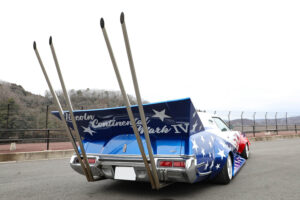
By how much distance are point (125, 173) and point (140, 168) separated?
263mm

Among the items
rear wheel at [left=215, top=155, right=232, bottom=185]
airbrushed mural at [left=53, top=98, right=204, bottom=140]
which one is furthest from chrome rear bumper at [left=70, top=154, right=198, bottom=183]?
rear wheel at [left=215, top=155, right=232, bottom=185]

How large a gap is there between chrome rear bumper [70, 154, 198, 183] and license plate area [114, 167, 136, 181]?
4 cm

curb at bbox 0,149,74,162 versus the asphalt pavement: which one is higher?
the asphalt pavement

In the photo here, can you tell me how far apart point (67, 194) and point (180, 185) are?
194 cm

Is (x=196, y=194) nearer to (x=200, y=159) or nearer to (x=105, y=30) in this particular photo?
(x=200, y=159)

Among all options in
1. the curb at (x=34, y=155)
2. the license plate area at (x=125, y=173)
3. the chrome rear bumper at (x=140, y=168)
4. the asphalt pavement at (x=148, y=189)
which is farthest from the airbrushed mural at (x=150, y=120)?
the curb at (x=34, y=155)

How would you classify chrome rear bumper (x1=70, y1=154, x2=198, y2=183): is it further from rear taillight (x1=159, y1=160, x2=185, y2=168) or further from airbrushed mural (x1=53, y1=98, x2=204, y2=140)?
airbrushed mural (x1=53, y1=98, x2=204, y2=140)

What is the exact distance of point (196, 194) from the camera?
3742mm

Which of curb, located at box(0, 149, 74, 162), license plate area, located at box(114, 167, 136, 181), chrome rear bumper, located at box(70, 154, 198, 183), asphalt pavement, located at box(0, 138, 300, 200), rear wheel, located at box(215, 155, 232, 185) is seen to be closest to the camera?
chrome rear bumper, located at box(70, 154, 198, 183)

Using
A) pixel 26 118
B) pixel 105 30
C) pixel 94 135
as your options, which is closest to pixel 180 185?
pixel 94 135

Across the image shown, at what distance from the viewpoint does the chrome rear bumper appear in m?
3.14

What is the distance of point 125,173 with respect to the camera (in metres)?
3.44

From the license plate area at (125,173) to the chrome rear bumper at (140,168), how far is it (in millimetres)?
44

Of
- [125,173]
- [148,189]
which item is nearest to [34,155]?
[148,189]
